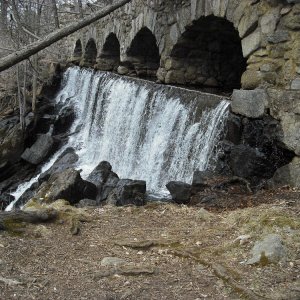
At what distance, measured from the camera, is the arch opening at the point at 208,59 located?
9.05m

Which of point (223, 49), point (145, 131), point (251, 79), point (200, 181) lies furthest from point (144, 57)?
point (200, 181)

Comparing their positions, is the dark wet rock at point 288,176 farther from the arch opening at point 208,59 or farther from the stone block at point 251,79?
the arch opening at point 208,59

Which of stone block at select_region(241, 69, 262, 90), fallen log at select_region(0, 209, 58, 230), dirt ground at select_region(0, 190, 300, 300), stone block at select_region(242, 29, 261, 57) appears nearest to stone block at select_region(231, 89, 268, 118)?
stone block at select_region(241, 69, 262, 90)

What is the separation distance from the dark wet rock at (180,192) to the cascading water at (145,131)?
2.03ft

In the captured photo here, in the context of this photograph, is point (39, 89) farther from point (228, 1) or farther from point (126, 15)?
point (228, 1)

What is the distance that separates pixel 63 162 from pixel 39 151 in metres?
1.52

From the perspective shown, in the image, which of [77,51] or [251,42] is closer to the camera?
[251,42]

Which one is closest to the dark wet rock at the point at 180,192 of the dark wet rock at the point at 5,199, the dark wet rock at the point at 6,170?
the dark wet rock at the point at 5,199

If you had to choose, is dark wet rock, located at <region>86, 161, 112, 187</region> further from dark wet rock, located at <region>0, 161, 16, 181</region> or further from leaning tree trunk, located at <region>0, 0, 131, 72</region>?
dark wet rock, located at <region>0, 161, 16, 181</region>

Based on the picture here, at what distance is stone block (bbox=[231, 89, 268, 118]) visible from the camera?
5.98 meters

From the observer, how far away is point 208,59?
32.6 feet

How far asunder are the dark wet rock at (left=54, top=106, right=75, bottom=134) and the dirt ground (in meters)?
9.81

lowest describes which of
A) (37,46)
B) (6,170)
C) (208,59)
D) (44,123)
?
(6,170)

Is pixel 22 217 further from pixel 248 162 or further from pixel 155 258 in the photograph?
pixel 248 162
